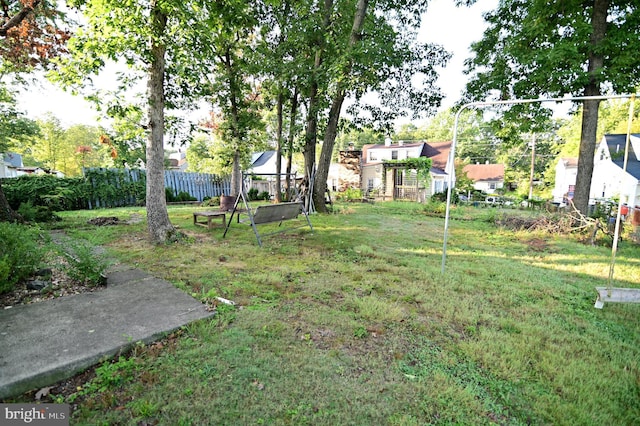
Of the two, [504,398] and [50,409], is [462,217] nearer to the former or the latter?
[504,398]

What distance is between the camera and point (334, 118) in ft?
33.5

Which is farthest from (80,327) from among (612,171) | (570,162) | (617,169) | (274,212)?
(570,162)

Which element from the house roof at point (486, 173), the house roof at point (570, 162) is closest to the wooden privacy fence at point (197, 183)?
the house roof at point (570, 162)

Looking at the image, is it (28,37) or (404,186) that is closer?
(28,37)

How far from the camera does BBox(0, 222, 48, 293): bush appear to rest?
2.84 m

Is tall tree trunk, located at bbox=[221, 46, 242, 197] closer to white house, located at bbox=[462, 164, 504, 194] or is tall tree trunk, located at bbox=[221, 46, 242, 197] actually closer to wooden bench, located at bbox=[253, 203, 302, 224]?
wooden bench, located at bbox=[253, 203, 302, 224]

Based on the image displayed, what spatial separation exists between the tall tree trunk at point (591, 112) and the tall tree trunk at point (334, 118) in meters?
6.74

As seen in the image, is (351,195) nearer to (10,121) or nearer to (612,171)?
(10,121)

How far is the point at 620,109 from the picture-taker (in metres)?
23.2

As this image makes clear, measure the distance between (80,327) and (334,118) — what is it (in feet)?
31.0

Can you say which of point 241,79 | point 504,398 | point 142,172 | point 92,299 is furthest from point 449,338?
point 142,172

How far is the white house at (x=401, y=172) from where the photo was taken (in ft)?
78.9

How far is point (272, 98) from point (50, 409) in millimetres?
13944

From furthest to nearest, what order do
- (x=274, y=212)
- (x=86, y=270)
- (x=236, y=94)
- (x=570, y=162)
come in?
(x=570, y=162) < (x=236, y=94) < (x=274, y=212) < (x=86, y=270)
